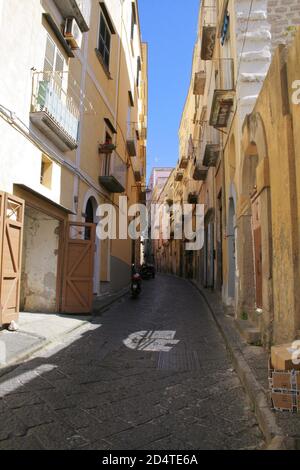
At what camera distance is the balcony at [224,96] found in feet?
33.7

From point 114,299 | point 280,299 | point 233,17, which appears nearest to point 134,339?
point 280,299

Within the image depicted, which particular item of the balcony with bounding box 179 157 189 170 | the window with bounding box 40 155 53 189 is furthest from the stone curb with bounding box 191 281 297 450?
the balcony with bounding box 179 157 189 170

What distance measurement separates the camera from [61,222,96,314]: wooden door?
34.7 feet

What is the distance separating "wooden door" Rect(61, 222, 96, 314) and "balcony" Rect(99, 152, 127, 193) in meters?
4.18

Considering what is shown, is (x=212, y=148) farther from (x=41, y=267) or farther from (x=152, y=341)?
(x=152, y=341)

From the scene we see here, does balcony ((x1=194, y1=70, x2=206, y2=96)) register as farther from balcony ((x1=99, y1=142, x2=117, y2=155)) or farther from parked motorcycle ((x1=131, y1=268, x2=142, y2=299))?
parked motorcycle ((x1=131, y1=268, x2=142, y2=299))

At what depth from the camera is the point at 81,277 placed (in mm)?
10734

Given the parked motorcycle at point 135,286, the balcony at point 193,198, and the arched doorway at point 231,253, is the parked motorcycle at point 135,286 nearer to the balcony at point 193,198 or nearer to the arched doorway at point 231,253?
the arched doorway at point 231,253

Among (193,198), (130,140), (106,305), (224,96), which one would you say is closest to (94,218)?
(106,305)

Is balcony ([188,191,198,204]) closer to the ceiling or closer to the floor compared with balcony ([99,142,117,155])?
closer to the ceiling

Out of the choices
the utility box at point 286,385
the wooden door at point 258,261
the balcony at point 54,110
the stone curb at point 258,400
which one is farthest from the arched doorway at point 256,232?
the balcony at point 54,110

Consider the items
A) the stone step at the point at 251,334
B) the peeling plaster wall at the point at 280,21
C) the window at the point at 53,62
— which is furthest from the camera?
the window at the point at 53,62

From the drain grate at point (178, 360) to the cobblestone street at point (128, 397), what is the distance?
1 centimetres
